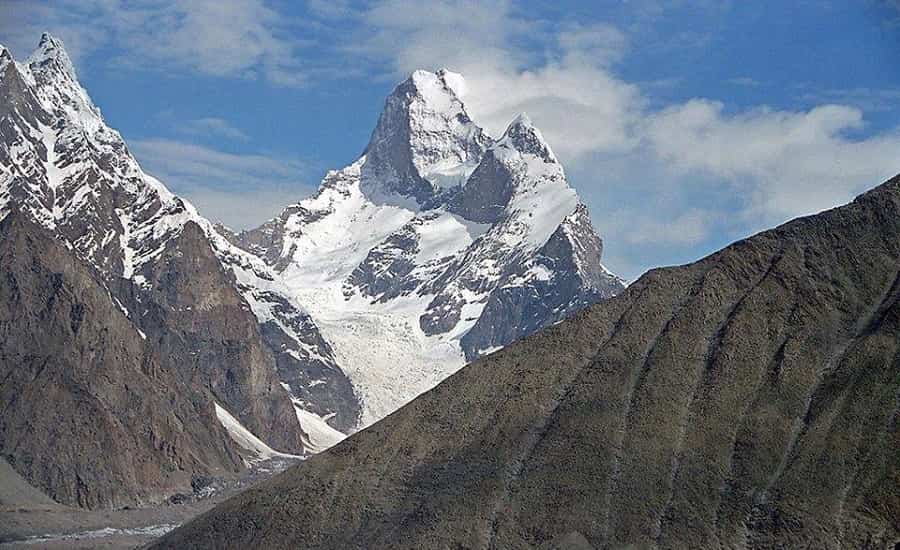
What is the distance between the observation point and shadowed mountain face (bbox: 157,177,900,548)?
112375 mm

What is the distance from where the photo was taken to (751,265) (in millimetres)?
135125

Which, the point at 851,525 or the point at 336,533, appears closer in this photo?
the point at 851,525

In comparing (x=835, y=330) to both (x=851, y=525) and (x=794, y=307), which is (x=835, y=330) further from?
(x=851, y=525)

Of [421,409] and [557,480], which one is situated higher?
[421,409]

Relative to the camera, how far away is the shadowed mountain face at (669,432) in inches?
4424

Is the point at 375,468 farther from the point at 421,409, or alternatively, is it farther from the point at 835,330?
the point at 835,330

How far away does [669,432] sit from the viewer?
396ft

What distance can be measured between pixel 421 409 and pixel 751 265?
90.0ft

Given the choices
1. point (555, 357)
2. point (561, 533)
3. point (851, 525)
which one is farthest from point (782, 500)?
point (555, 357)

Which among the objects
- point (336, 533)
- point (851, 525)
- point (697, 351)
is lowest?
point (851, 525)

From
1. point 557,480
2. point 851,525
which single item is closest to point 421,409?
point 557,480

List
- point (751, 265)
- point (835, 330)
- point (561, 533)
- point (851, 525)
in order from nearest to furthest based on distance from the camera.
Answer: point (851, 525)
point (561, 533)
point (835, 330)
point (751, 265)

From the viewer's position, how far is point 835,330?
125438 mm

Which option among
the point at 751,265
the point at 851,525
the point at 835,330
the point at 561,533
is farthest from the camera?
the point at 751,265
